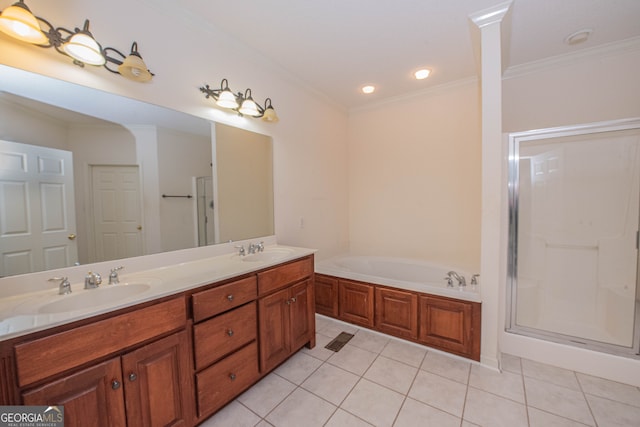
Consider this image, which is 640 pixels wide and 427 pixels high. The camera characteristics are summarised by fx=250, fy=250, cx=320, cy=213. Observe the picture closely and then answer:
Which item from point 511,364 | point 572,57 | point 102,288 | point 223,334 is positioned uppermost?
point 572,57

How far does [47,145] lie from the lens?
1274 mm

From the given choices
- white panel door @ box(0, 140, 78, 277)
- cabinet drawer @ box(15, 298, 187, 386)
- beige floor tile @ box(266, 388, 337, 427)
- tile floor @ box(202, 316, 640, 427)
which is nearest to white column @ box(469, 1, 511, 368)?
tile floor @ box(202, 316, 640, 427)

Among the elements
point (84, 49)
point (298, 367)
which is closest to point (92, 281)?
point (84, 49)

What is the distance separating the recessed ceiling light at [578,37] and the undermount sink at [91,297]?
3416mm


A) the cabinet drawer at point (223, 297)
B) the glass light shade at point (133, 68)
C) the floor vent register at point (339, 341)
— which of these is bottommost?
the floor vent register at point (339, 341)

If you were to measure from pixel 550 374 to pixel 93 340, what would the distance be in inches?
109

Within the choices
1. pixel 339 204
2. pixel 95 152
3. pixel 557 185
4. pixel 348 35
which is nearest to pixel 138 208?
pixel 95 152

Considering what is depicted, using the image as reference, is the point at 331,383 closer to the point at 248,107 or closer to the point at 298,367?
the point at 298,367

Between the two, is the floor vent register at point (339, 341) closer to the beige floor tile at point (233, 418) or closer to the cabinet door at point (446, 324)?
the cabinet door at point (446, 324)

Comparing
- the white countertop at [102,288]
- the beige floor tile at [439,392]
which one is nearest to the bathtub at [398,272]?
the beige floor tile at [439,392]

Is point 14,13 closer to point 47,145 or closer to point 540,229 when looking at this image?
point 47,145

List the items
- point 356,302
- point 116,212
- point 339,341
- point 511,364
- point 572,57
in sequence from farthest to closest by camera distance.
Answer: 1. point 356,302
2. point 339,341
3. point 572,57
4. point 511,364
5. point 116,212

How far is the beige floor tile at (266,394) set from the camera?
1539 millimetres

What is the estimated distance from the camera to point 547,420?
142cm
